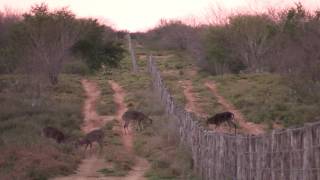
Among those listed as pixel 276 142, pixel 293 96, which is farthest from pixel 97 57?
pixel 276 142

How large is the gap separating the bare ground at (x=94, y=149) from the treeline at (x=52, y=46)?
3.42 meters

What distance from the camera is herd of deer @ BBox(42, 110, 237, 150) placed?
23230 millimetres

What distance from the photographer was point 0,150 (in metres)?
20.8

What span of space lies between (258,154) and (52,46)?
111 ft

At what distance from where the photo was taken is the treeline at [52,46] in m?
43.4

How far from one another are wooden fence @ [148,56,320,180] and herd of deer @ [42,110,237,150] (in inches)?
190

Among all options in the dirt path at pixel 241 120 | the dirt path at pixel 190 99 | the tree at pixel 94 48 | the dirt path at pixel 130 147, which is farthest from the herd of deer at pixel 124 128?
the tree at pixel 94 48

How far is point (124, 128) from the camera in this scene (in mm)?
28141

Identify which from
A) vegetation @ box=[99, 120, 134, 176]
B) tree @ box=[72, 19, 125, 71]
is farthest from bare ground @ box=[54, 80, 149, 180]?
tree @ box=[72, 19, 125, 71]

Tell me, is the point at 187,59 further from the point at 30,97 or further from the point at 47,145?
the point at 47,145

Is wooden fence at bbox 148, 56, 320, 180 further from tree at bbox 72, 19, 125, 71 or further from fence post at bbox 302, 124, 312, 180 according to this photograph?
tree at bbox 72, 19, 125, 71

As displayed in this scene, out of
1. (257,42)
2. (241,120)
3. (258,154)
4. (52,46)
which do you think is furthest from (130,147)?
(257,42)

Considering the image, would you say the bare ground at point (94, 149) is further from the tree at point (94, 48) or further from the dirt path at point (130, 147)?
the tree at point (94, 48)

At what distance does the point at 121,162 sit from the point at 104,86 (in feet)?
79.1
